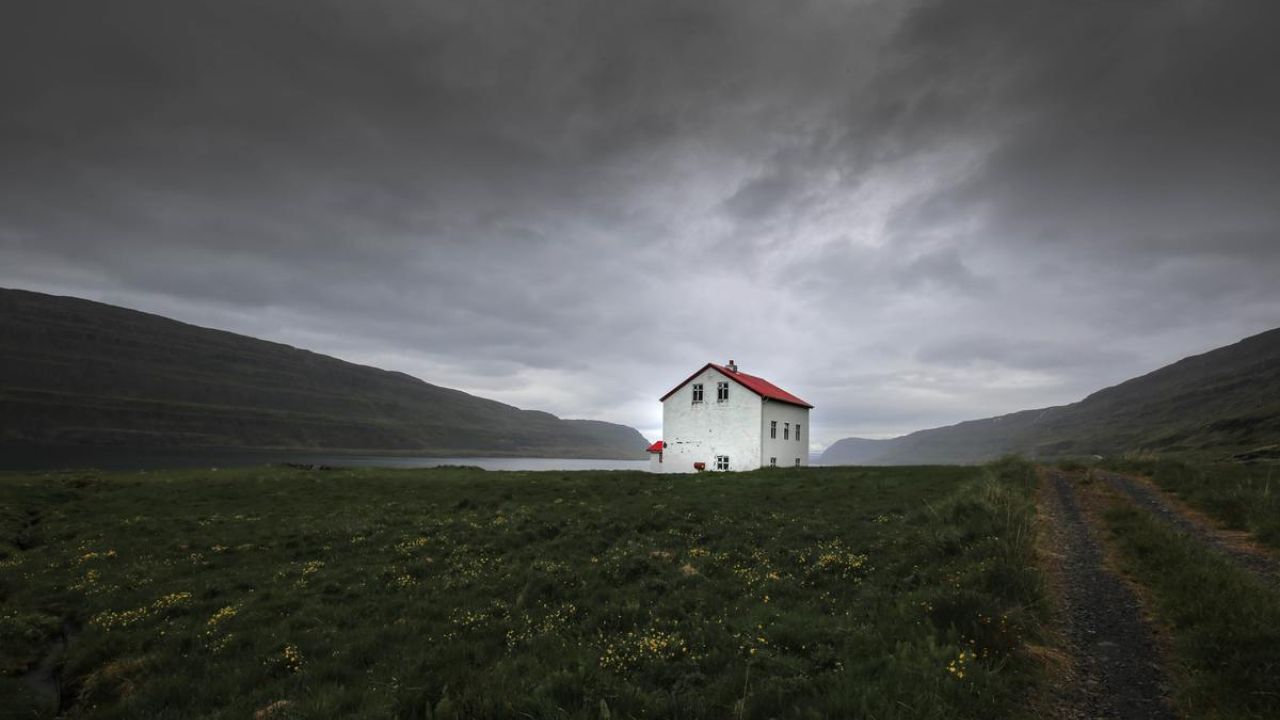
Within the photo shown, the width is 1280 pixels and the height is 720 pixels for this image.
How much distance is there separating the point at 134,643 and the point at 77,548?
14.5 m

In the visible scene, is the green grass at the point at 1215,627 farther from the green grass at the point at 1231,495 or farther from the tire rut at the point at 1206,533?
the green grass at the point at 1231,495

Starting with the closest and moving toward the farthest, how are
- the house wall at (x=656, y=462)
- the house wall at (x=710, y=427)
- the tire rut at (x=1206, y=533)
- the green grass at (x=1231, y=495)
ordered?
the tire rut at (x=1206, y=533)
the green grass at (x=1231, y=495)
the house wall at (x=710, y=427)
the house wall at (x=656, y=462)

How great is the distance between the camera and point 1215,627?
8172mm

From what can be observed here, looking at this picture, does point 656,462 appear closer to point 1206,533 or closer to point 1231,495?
point 1231,495

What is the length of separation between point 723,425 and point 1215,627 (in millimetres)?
49921

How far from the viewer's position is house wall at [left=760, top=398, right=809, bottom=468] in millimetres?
56812

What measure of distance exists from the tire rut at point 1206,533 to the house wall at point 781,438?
103 feet

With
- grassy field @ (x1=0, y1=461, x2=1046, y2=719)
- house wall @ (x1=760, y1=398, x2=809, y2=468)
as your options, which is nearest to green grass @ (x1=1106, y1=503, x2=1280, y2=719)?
grassy field @ (x1=0, y1=461, x2=1046, y2=719)

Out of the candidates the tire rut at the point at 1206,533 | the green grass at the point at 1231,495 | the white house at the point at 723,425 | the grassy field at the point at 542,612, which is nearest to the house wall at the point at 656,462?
the white house at the point at 723,425

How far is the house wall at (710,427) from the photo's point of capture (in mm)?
56656

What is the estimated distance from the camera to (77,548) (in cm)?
2177

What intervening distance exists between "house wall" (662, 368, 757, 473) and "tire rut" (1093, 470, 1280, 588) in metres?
31.8

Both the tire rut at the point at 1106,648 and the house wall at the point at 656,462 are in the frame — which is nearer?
the tire rut at the point at 1106,648

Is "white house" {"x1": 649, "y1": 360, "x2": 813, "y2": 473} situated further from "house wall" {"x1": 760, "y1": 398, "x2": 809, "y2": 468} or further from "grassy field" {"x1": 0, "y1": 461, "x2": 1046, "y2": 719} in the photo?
"grassy field" {"x1": 0, "y1": 461, "x2": 1046, "y2": 719}
